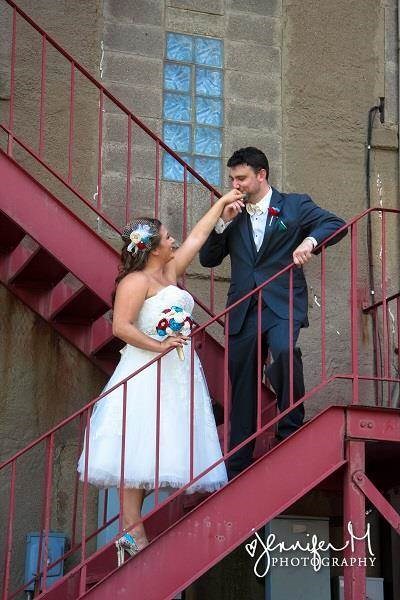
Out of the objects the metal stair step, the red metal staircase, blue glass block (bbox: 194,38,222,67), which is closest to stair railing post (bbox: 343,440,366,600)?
the red metal staircase

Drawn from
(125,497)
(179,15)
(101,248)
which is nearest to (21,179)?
(101,248)

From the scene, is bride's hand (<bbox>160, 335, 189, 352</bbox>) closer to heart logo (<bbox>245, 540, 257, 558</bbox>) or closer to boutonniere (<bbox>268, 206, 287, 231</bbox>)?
boutonniere (<bbox>268, 206, 287, 231</bbox>)

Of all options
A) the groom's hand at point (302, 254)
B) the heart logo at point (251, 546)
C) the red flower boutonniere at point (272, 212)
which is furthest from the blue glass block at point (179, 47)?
the heart logo at point (251, 546)

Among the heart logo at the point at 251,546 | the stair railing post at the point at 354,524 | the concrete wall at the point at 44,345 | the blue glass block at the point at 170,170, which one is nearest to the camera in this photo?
the stair railing post at the point at 354,524

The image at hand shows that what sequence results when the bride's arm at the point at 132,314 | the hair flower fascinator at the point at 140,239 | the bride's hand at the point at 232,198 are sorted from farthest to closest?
the bride's hand at the point at 232,198 < the hair flower fascinator at the point at 140,239 < the bride's arm at the point at 132,314

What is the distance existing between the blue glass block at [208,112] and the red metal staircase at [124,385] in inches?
37.4

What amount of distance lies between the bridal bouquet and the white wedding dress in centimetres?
8

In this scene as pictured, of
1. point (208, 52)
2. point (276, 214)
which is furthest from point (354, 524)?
point (208, 52)

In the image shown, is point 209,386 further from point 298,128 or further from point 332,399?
point 298,128

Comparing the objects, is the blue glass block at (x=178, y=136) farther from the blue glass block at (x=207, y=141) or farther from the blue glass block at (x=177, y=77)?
the blue glass block at (x=177, y=77)

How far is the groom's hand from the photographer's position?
19.5 feet

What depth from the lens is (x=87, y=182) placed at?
8133mm

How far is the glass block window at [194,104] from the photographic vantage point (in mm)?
8445

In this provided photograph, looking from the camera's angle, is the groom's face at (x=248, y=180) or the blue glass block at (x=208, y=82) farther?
the blue glass block at (x=208, y=82)
